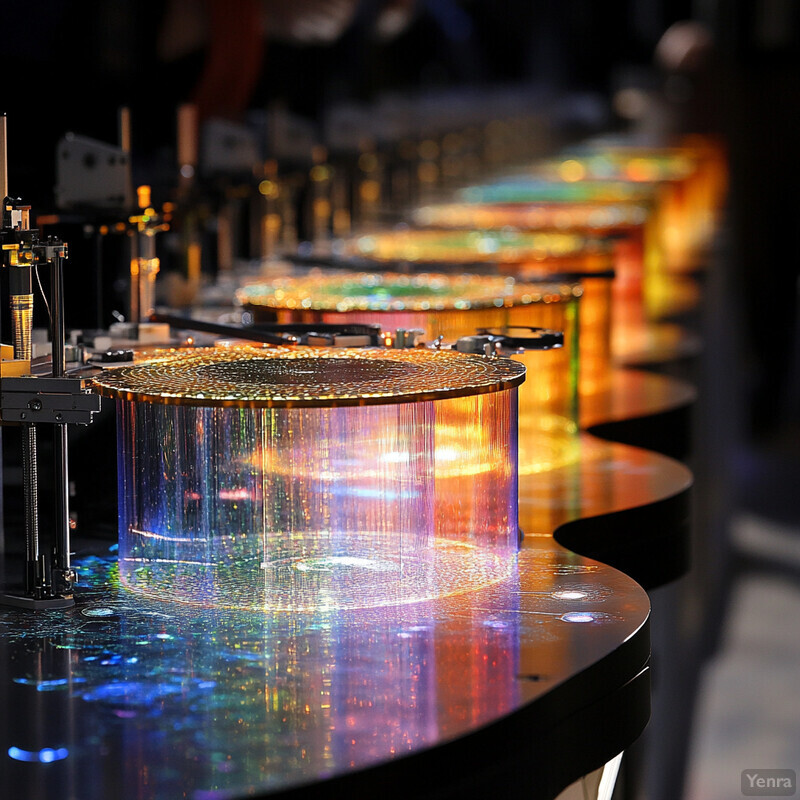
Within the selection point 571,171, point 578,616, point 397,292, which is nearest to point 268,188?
point 397,292

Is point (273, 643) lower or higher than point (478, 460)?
lower

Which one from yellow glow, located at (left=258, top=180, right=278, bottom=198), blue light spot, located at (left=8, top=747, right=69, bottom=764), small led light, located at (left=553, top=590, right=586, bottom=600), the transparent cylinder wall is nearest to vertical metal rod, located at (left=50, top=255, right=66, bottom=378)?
the transparent cylinder wall

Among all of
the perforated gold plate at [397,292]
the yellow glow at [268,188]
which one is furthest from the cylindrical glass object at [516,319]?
the yellow glow at [268,188]

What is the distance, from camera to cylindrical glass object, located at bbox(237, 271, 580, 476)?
255 centimetres

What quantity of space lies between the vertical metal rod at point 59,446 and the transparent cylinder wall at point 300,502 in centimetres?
9

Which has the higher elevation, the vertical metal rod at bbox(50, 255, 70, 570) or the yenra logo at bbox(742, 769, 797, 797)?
the vertical metal rod at bbox(50, 255, 70, 570)

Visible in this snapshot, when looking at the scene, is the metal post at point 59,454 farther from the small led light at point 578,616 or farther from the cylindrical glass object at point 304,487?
the small led light at point 578,616

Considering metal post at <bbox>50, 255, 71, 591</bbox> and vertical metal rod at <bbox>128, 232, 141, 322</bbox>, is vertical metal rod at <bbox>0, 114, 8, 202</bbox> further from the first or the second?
vertical metal rod at <bbox>128, 232, 141, 322</bbox>

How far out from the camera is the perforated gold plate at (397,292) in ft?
8.54

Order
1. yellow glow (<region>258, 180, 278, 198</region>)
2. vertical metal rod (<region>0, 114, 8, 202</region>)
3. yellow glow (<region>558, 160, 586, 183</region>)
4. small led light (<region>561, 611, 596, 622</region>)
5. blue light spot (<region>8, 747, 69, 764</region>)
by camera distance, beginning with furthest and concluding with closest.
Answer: yellow glow (<region>558, 160, 586, 183</region>), yellow glow (<region>258, 180, 278, 198</region>), vertical metal rod (<region>0, 114, 8, 202</region>), small led light (<region>561, 611, 596, 622</region>), blue light spot (<region>8, 747, 69, 764</region>)

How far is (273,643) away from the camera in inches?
63.2

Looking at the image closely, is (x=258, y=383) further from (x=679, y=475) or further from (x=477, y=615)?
(x=679, y=475)

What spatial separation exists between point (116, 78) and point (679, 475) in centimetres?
177

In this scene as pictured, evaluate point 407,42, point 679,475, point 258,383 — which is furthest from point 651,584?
point 407,42
